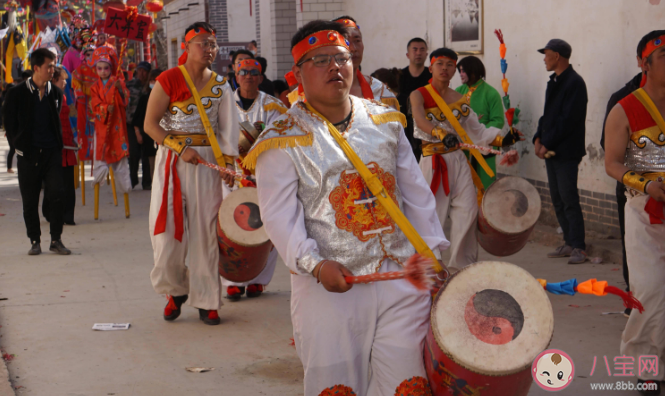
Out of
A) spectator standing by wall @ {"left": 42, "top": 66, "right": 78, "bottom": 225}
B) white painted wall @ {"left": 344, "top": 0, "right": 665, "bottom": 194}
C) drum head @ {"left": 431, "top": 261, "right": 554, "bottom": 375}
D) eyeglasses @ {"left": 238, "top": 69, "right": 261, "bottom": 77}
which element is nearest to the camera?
drum head @ {"left": 431, "top": 261, "right": 554, "bottom": 375}

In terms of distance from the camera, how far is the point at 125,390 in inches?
182

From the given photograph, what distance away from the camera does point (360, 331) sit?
3.03 m

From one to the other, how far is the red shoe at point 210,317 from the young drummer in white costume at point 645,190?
9.82 ft

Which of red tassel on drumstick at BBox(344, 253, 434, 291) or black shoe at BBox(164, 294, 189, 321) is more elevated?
red tassel on drumstick at BBox(344, 253, 434, 291)

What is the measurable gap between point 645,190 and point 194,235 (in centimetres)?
318

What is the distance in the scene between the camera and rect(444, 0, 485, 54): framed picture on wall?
34.5ft

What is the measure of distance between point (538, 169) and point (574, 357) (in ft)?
15.4

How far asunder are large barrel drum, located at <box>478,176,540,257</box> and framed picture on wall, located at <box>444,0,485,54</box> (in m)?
4.84

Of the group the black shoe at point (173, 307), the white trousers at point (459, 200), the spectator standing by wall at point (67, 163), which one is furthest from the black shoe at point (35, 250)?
the white trousers at point (459, 200)

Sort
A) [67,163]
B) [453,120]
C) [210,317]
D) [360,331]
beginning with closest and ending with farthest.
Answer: [360,331]
[210,317]
[453,120]
[67,163]

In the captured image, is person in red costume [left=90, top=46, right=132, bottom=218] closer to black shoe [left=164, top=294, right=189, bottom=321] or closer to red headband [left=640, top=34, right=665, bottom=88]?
black shoe [left=164, top=294, right=189, bottom=321]

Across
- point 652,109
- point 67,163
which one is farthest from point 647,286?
point 67,163

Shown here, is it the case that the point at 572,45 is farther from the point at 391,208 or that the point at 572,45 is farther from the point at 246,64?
the point at 391,208

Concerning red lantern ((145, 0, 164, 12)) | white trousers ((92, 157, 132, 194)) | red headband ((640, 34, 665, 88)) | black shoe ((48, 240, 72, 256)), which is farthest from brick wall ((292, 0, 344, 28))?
red headband ((640, 34, 665, 88))
